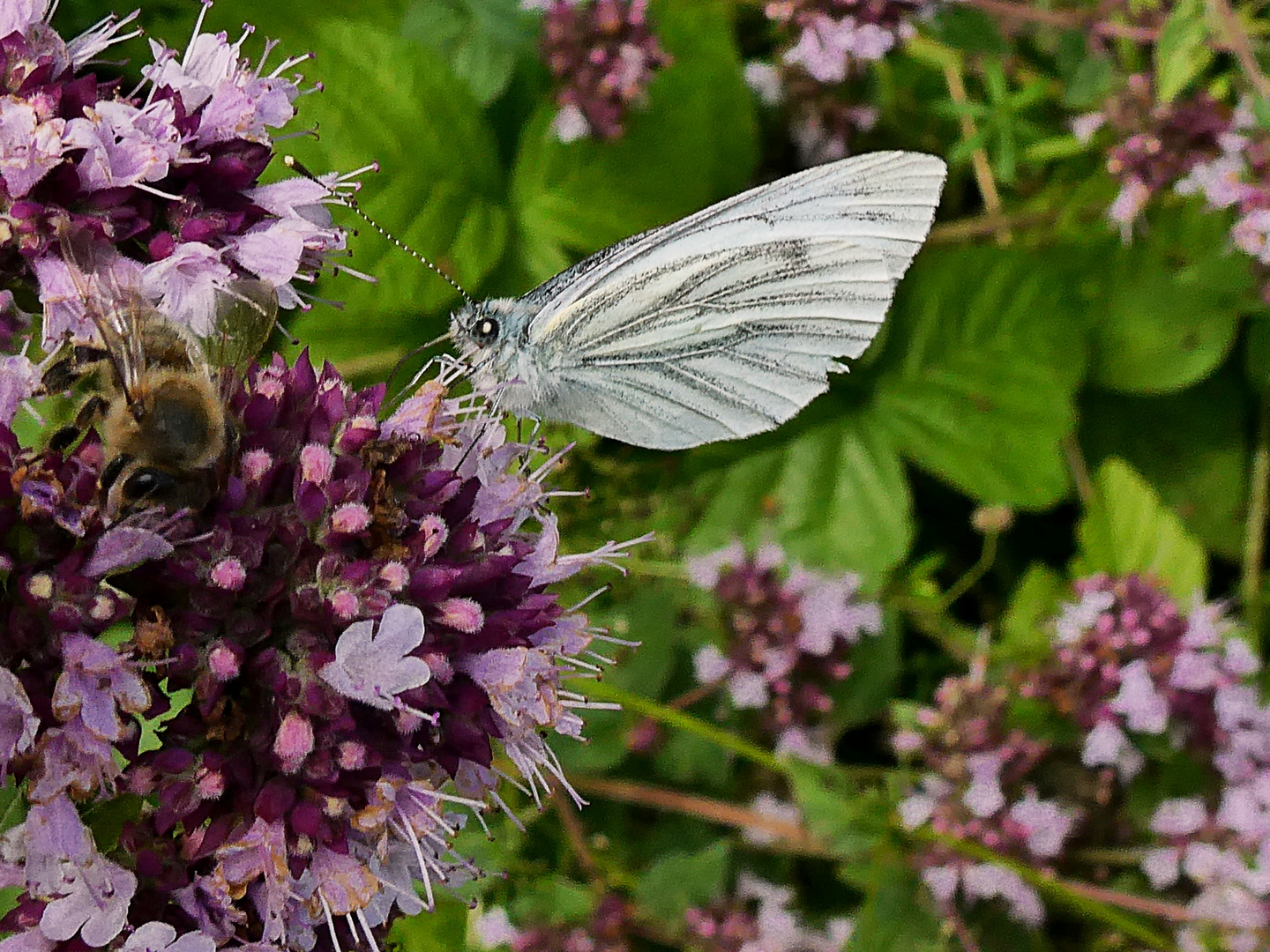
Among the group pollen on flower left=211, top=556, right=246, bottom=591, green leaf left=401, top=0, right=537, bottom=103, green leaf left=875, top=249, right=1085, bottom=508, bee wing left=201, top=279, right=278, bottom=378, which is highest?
green leaf left=401, top=0, right=537, bottom=103

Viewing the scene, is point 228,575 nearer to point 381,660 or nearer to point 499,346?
point 381,660

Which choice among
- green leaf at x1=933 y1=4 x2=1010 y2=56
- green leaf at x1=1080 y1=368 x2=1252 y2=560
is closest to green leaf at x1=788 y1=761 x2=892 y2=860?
green leaf at x1=1080 y1=368 x2=1252 y2=560

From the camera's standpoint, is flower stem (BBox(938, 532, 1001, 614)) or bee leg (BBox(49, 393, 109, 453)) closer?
bee leg (BBox(49, 393, 109, 453))

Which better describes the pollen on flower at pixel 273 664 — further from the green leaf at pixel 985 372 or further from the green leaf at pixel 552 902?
the green leaf at pixel 985 372

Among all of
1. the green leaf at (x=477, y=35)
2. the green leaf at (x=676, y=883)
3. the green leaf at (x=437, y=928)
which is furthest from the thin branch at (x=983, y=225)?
the green leaf at (x=437, y=928)

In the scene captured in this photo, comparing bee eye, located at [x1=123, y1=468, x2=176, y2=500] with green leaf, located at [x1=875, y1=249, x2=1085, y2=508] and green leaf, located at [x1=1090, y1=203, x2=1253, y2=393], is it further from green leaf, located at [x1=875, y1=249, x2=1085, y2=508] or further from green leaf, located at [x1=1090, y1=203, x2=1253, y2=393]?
green leaf, located at [x1=1090, y1=203, x2=1253, y2=393]

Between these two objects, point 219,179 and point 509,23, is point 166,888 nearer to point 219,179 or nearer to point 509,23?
point 219,179

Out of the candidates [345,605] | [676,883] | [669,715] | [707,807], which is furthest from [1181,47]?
[345,605]
